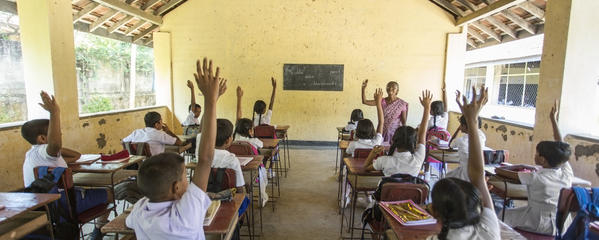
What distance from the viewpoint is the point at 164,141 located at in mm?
3459

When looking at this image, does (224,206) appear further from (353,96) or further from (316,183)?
(353,96)

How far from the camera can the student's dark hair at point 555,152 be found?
194 centimetres

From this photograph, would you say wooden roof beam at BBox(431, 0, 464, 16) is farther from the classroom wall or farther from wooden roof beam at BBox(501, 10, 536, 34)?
wooden roof beam at BBox(501, 10, 536, 34)

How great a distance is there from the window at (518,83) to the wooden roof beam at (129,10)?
985cm

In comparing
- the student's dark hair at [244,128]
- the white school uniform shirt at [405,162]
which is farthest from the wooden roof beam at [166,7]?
the white school uniform shirt at [405,162]

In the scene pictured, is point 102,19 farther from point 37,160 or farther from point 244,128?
point 37,160

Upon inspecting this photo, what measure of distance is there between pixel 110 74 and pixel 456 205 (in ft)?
32.3

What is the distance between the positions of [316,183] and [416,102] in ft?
11.8

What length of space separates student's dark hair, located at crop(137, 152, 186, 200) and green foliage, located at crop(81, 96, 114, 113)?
8.52 m

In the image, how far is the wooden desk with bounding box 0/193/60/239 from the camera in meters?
1.46

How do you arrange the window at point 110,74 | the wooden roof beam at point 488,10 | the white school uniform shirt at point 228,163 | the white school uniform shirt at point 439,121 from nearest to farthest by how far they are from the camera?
the white school uniform shirt at point 228,163
the white school uniform shirt at point 439,121
the wooden roof beam at point 488,10
the window at point 110,74

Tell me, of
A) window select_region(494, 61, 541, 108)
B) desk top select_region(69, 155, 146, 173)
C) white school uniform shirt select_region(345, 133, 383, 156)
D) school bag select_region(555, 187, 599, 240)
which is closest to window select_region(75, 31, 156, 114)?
desk top select_region(69, 155, 146, 173)

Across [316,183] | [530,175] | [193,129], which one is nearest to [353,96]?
[316,183]

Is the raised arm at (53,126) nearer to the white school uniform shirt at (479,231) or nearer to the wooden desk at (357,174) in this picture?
the wooden desk at (357,174)
